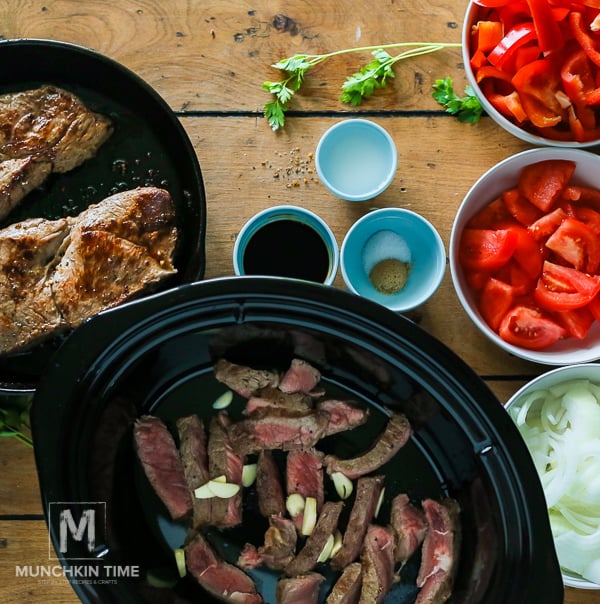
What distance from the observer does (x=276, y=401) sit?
195 centimetres

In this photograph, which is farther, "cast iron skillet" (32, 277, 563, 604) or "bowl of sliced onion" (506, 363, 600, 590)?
"bowl of sliced onion" (506, 363, 600, 590)

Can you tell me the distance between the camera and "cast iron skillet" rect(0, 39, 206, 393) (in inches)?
78.6

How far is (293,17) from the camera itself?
2186 millimetres

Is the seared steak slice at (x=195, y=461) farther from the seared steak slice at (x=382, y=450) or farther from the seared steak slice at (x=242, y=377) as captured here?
the seared steak slice at (x=382, y=450)

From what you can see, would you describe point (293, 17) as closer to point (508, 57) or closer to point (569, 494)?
point (508, 57)

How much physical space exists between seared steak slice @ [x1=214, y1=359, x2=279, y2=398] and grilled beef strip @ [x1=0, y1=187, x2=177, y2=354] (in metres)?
0.29

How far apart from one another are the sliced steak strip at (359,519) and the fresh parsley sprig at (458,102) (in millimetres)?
1096

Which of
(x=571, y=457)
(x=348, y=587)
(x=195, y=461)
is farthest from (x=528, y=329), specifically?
(x=195, y=461)

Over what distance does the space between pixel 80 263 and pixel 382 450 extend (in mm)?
953

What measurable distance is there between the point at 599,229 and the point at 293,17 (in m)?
1.10

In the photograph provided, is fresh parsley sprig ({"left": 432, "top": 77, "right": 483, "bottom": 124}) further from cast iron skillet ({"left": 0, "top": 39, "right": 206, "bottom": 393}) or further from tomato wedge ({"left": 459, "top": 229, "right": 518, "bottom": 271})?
cast iron skillet ({"left": 0, "top": 39, "right": 206, "bottom": 393})

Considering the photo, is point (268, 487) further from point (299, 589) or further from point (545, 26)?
point (545, 26)

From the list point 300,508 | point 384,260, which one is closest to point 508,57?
point 384,260

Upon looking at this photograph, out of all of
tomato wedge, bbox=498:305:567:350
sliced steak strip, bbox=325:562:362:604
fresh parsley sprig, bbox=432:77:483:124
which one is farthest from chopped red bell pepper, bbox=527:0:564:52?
sliced steak strip, bbox=325:562:362:604
